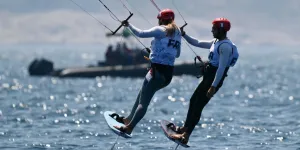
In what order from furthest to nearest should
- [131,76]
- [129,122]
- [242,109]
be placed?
[131,76] < [242,109] < [129,122]

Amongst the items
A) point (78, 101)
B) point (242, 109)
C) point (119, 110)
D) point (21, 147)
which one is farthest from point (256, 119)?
point (78, 101)

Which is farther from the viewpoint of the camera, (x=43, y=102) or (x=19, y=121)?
(x=43, y=102)

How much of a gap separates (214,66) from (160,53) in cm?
147

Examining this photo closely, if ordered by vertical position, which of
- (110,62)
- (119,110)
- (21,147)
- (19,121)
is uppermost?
(21,147)

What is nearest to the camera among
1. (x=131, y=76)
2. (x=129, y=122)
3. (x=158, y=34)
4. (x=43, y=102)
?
(x=158, y=34)

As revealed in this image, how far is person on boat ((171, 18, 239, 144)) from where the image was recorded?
21828mm

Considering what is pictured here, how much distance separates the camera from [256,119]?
3644 cm

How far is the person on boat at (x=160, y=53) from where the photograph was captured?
22.3 metres

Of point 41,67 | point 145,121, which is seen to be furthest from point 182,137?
point 41,67

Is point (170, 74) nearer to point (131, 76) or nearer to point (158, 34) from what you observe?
point (158, 34)

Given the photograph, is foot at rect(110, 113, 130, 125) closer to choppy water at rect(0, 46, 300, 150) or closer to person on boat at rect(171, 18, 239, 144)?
person on boat at rect(171, 18, 239, 144)

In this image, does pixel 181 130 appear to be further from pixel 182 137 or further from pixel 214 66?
pixel 214 66

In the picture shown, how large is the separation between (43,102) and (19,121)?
13.9 meters

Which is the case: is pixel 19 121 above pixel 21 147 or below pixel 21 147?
below
